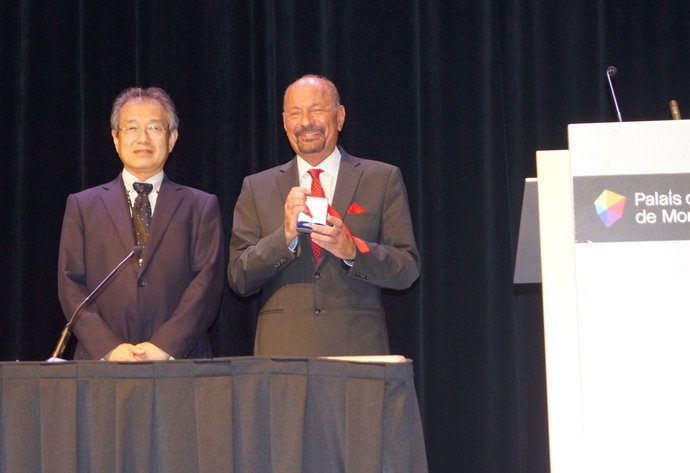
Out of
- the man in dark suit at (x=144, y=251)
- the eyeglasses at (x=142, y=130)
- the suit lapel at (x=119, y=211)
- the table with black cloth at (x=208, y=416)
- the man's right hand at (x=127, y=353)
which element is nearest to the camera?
the table with black cloth at (x=208, y=416)

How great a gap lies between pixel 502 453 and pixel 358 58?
189 centimetres

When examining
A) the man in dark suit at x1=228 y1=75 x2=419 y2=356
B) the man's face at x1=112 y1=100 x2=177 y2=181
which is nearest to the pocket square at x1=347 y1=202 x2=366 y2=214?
the man in dark suit at x1=228 y1=75 x2=419 y2=356

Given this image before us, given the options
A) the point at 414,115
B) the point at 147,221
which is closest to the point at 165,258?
the point at 147,221

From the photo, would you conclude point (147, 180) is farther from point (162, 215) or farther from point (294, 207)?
point (294, 207)

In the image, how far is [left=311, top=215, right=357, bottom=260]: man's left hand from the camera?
2729 millimetres

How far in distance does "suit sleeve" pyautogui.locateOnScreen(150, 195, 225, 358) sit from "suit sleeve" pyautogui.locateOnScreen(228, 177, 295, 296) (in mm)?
85

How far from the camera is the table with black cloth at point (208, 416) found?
6.37 ft

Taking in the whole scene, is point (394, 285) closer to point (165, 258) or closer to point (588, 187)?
point (165, 258)

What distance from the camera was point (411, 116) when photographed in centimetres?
410

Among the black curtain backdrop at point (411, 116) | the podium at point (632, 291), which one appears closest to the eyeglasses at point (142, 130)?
the black curtain backdrop at point (411, 116)

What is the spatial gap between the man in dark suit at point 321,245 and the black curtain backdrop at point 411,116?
88 centimetres

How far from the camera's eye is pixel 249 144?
13.7ft

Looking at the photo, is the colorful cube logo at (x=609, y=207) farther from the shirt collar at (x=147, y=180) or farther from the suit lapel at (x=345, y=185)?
the shirt collar at (x=147, y=180)

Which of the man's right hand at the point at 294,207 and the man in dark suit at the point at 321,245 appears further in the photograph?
the man in dark suit at the point at 321,245
